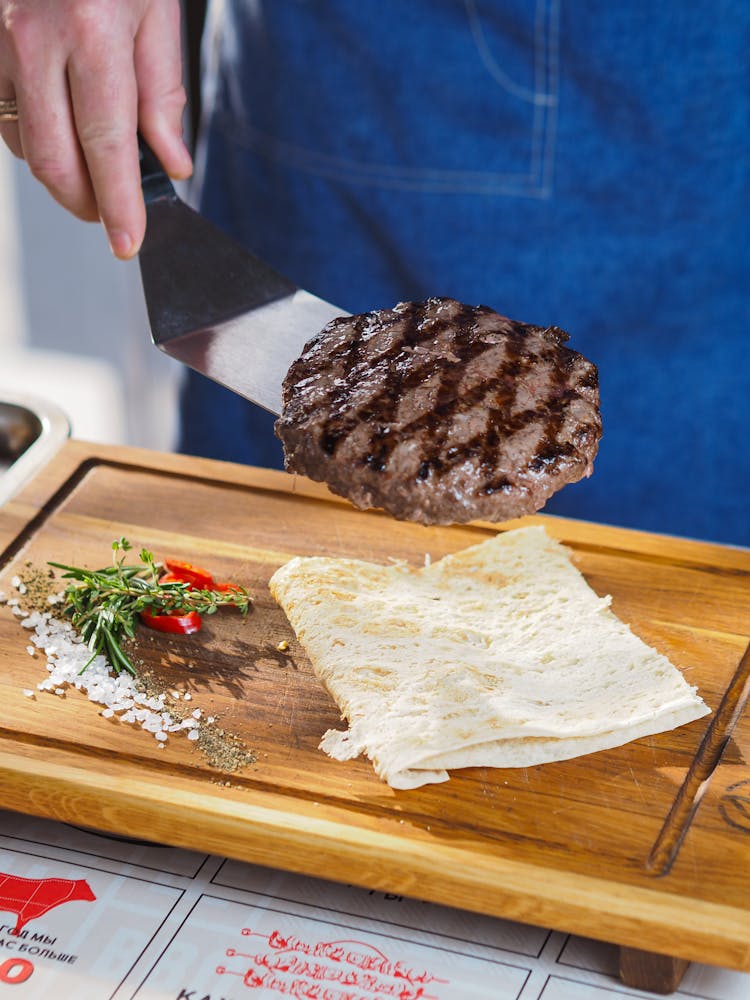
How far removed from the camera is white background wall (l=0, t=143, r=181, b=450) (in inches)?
220

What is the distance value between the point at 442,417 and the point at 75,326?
13.5ft

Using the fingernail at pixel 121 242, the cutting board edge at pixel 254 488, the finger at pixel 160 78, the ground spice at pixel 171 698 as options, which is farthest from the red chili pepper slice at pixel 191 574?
the finger at pixel 160 78

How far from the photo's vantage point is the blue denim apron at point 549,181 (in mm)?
2980

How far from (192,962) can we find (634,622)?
110 cm

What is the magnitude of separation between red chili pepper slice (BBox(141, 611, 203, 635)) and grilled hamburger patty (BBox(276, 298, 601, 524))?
1.46 feet

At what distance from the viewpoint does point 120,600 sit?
2367 mm

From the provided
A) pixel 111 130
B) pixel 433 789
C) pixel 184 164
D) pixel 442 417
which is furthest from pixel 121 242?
pixel 433 789

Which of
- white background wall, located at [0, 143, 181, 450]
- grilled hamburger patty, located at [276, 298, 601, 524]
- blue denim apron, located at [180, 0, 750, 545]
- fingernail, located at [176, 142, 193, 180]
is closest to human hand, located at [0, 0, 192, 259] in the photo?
fingernail, located at [176, 142, 193, 180]

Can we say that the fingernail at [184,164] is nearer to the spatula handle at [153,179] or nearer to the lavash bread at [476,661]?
the spatula handle at [153,179]

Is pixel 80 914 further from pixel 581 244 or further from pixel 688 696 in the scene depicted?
pixel 581 244

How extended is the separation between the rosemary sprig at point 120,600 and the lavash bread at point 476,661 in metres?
0.14

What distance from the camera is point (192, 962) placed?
1.80 meters

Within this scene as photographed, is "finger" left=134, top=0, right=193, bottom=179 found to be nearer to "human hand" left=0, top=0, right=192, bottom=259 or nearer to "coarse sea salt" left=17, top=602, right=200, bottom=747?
"human hand" left=0, top=0, right=192, bottom=259

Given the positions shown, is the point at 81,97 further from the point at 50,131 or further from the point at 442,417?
the point at 442,417
